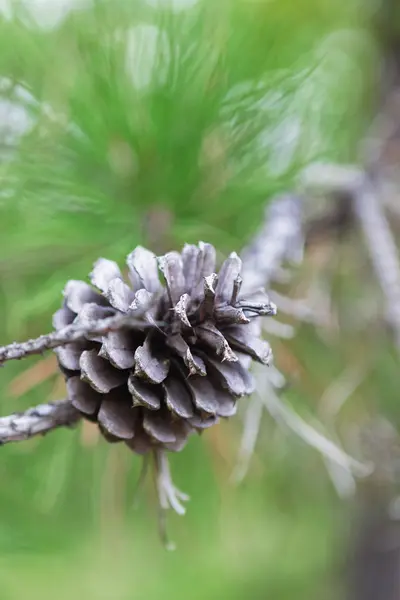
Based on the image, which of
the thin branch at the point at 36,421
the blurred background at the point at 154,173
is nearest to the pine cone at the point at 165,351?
the thin branch at the point at 36,421

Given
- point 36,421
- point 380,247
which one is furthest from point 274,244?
point 36,421

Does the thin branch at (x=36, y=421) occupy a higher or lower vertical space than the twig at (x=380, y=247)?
lower

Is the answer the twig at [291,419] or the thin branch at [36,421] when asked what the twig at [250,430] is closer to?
the twig at [291,419]

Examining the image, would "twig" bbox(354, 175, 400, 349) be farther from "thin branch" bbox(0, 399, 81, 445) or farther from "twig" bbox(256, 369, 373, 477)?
"thin branch" bbox(0, 399, 81, 445)

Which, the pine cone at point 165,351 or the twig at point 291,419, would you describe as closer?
the pine cone at point 165,351

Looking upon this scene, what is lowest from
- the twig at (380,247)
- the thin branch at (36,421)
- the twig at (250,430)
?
the thin branch at (36,421)

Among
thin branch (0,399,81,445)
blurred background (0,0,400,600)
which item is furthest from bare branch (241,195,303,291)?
thin branch (0,399,81,445)

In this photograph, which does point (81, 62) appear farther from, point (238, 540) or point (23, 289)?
point (238, 540)
